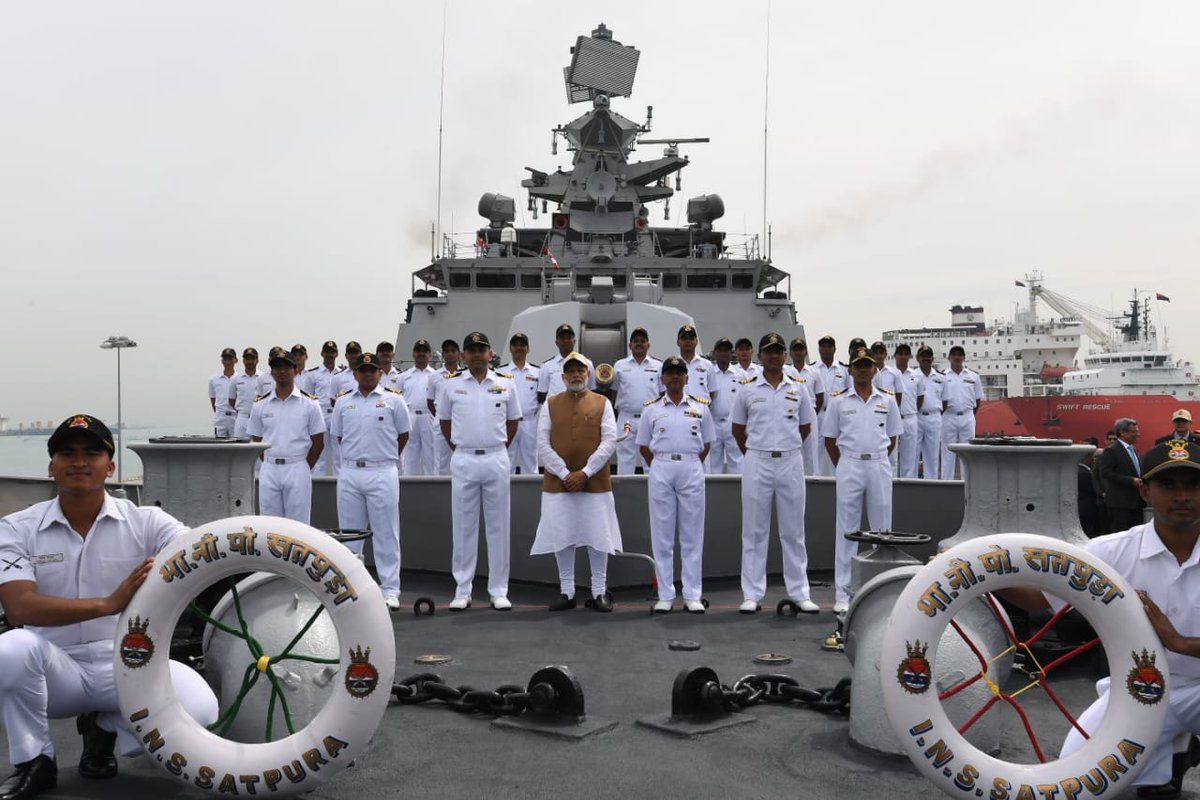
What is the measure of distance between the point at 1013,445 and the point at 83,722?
11.0ft

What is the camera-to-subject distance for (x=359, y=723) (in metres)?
2.63

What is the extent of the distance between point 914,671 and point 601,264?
1163cm

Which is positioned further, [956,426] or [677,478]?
[956,426]

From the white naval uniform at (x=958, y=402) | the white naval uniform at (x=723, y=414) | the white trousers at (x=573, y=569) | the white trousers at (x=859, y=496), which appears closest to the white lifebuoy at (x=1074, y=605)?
the white trousers at (x=859, y=496)

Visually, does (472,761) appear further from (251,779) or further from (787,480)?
(787,480)

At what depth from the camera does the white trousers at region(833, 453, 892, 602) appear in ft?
19.2

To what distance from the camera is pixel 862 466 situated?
5.88 m

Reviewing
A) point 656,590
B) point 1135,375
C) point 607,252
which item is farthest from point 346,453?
point 1135,375

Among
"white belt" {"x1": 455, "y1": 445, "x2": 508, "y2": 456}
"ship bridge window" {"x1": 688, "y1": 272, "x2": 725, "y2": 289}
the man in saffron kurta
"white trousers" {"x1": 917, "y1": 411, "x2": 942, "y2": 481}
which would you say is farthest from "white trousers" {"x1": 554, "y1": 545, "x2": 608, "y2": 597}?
"ship bridge window" {"x1": 688, "y1": 272, "x2": 725, "y2": 289}

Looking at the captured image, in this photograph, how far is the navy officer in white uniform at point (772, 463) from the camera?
592 cm

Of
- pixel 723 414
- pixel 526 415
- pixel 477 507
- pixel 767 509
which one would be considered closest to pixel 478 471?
pixel 477 507

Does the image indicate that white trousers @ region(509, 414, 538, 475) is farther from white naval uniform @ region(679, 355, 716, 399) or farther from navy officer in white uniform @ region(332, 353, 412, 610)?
navy officer in white uniform @ region(332, 353, 412, 610)

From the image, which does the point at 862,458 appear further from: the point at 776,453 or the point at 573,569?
the point at 573,569

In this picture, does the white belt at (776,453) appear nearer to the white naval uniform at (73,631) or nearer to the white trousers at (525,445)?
the white trousers at (525,445)
